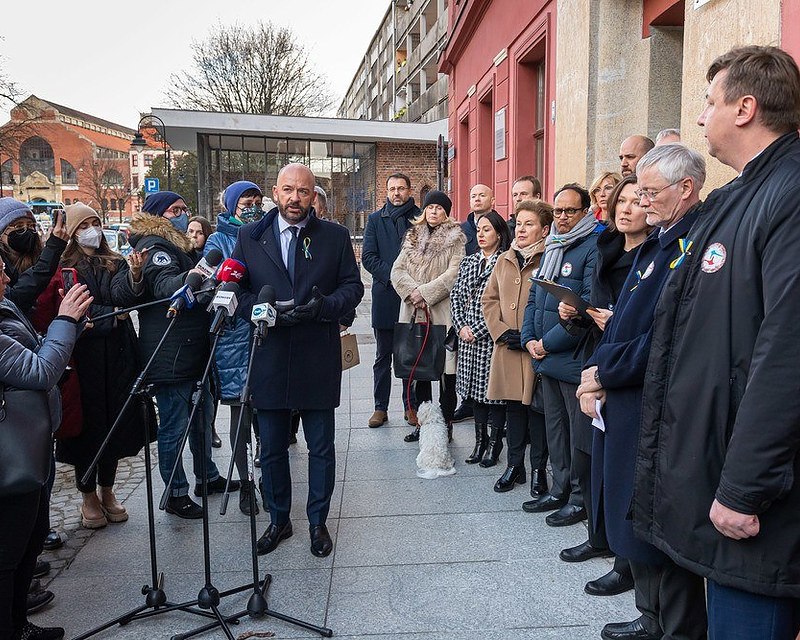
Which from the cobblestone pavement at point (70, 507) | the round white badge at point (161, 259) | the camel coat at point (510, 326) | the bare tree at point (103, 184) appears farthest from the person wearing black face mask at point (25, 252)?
the bare tree at point (103, 184)

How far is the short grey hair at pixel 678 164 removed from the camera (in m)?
2.51

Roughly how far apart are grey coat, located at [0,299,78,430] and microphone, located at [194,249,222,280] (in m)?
0.87

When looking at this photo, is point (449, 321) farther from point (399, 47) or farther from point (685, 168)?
point (399, 47)

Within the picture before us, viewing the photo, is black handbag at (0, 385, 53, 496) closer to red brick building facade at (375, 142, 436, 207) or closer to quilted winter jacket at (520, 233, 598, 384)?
quilted winter jacket at (520, 233, 598, 384)

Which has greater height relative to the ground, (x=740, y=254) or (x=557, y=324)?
(x=740, y=254)

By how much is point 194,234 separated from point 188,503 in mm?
2516

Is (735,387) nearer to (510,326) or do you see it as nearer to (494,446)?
(510,326)

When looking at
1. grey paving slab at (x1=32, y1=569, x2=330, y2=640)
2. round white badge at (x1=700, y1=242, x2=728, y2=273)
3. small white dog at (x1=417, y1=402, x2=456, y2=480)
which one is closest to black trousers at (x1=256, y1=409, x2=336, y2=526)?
grey paving slab at (x1=32, y1=569, x2=330, y2=640)

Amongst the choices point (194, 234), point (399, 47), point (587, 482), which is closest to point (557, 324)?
point (587, 482)

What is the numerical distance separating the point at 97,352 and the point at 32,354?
1518 millimetres

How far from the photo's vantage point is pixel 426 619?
10.3 feet

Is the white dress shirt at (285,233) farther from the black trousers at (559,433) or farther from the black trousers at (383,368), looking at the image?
the black trousers at (383,368)

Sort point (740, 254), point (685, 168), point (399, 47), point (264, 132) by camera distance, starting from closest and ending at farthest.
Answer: point (740, 254), point (685, 168), point (264, 132), point (399, 47)

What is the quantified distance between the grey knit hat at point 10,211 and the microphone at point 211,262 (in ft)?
3.18
